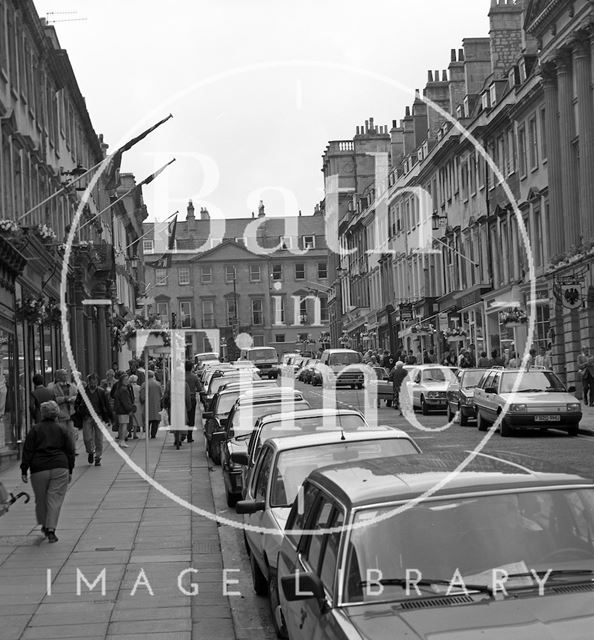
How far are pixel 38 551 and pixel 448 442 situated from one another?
14022 mm

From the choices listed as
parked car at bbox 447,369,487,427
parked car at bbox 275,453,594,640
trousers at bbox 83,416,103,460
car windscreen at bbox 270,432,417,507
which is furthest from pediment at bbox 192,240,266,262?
parked car at bbox 275,453,594,640

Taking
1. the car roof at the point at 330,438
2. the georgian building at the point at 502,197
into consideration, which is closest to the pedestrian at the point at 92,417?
the car roof at the point at 330,438

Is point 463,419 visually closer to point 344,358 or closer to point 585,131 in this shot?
point 585,131

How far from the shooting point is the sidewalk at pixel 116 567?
8.52m

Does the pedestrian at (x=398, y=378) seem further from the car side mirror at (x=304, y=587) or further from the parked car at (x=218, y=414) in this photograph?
the car side mirror at (x=304, y=587)

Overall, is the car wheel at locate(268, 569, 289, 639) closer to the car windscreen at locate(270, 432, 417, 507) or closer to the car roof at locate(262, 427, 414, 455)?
the car windscreen at locate(270, 432, 417, 507)

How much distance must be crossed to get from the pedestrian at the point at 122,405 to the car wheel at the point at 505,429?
27.2 feet

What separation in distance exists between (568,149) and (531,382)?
14574 mm

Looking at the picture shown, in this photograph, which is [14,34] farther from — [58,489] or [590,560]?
[590,560]

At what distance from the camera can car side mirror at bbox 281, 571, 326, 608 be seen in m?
5.79

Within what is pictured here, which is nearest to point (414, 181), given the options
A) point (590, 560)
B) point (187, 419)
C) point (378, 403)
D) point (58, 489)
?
point (378, 403)

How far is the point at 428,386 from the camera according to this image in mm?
36156

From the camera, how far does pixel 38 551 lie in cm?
1198

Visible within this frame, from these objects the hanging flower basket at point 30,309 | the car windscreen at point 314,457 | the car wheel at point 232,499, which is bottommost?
the car wheel at point 232,499
